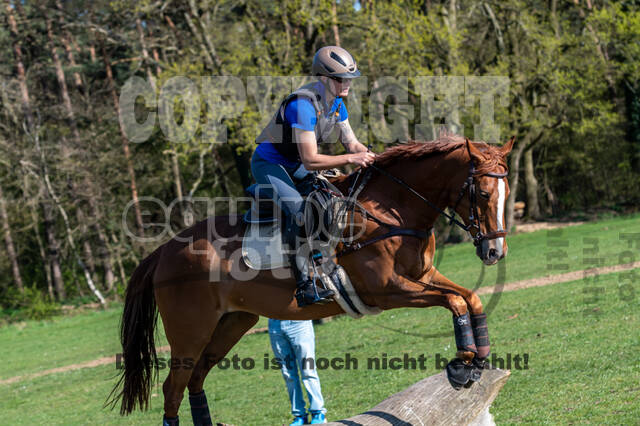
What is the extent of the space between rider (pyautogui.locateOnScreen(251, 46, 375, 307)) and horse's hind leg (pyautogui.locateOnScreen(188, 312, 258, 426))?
1.13 metres

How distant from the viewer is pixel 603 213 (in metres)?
33.0

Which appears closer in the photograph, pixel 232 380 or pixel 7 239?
pixel 232 380

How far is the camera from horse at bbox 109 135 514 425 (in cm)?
523

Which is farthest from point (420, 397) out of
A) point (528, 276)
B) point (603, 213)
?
point (603, 213)

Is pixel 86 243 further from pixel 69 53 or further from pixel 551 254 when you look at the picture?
pixel 551 254

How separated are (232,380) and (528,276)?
1001 centimetres

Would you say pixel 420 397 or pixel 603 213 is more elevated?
pixel 420 397

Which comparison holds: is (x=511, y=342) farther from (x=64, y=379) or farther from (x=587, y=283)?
(x=64, y=379)

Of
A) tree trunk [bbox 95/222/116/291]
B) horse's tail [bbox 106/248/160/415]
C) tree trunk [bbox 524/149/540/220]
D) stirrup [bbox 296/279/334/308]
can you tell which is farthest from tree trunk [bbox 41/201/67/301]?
stirrup [bbox 296/279/334/308]

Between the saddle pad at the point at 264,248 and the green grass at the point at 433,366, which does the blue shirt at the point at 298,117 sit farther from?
the green grass at the point at 433,366

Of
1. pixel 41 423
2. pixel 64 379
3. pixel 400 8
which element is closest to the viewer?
pixel 41 423

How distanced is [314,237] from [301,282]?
0.41m

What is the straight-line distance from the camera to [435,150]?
18.6 ft

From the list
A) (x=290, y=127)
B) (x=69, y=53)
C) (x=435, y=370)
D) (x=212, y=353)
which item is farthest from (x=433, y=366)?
(x=69, y=53)
